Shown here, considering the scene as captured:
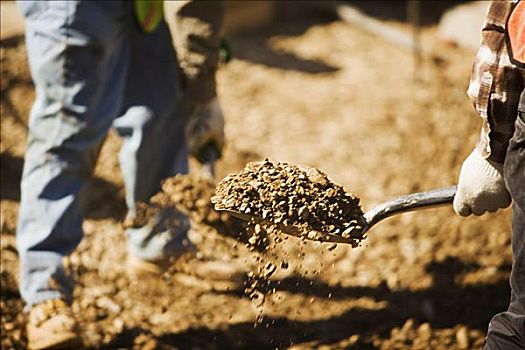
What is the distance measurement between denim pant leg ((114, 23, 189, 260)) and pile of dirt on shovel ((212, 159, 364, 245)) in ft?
3.23

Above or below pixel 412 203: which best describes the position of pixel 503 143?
above

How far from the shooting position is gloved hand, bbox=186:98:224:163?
11.5 feet

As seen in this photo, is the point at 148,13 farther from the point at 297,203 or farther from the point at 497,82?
the point at 497,82

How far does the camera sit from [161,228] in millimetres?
3475

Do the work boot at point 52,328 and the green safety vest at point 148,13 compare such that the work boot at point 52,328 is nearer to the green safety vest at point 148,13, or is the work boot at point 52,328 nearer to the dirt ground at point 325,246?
the dirt ground at point 325,246

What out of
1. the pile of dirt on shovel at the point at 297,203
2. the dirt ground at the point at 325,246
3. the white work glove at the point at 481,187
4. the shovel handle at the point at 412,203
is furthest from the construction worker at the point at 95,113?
the white work glove at the point at 481,187

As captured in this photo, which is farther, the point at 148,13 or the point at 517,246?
the point at 148,13

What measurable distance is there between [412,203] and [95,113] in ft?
3.88

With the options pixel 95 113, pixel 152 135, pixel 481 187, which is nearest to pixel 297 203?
pixel 481 187

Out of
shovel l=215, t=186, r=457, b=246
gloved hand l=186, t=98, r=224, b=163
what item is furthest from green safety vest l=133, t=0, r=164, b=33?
shovel l=215, t=186, r=457, b=246

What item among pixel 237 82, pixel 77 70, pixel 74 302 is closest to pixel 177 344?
pixel 74 302

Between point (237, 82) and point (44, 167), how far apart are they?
2.09 meters

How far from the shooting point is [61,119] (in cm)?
307

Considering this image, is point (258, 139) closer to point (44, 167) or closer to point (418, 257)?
point (418, 257)
